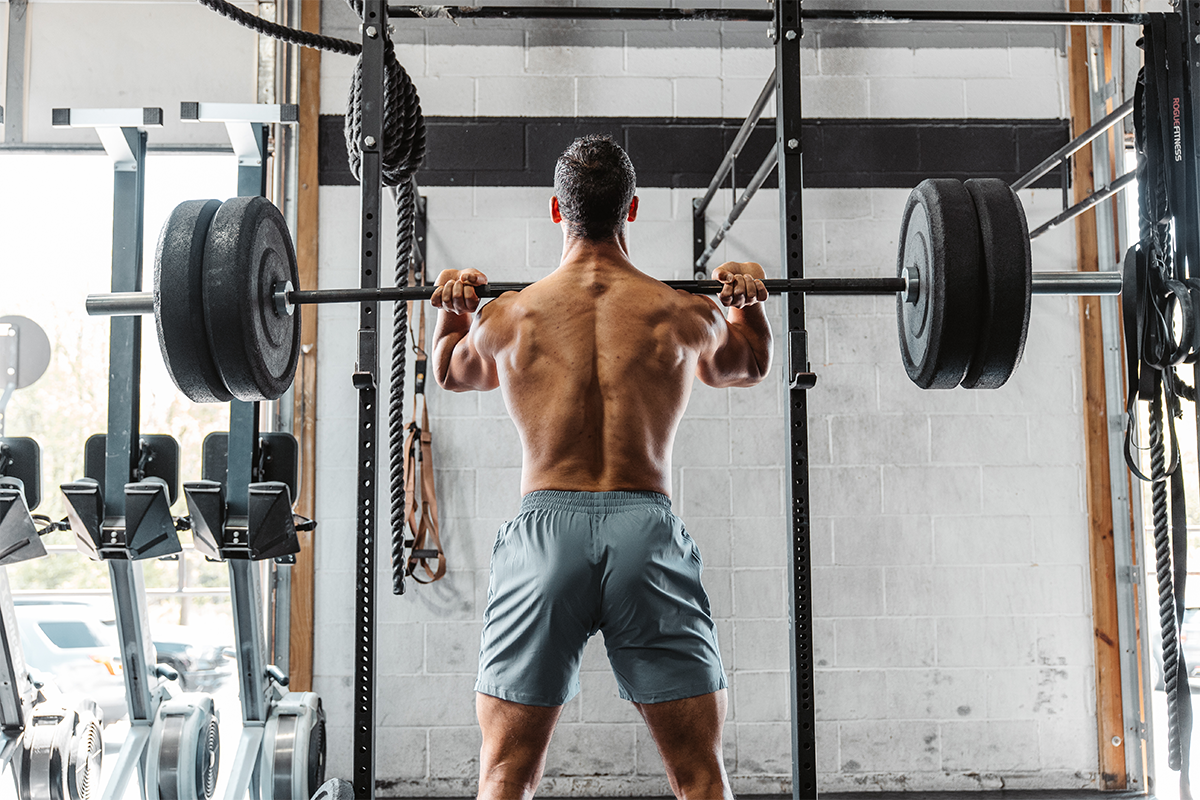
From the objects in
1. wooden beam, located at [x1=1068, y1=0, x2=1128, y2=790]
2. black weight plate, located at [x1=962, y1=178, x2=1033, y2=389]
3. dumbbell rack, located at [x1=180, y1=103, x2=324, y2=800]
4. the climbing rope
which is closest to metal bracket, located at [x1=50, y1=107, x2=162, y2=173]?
dumbbell rack, located at [x1=180, y1=103, x2=324, y2=800]

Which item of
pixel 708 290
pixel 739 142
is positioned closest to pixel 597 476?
pixel 708 290

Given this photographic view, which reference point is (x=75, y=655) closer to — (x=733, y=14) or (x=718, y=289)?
(x=718, y=289)

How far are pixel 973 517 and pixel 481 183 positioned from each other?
2.42m

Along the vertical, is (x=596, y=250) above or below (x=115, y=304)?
above

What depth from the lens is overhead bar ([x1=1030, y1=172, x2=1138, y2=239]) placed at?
2685 mm

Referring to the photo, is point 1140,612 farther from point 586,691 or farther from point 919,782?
point 586,691

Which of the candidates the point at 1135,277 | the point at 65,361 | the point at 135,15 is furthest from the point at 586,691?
the point at 135,15

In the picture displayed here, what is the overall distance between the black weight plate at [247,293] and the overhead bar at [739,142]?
126cm

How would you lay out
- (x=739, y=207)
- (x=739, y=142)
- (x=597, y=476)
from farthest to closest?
(x=739, y=207) < (x=739, y=142) < (x=597, y=476)

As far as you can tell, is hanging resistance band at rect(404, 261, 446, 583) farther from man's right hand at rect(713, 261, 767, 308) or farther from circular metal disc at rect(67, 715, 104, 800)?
man's right hand at rect(713, 261, 767, 308)

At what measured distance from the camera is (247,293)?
1662 mm

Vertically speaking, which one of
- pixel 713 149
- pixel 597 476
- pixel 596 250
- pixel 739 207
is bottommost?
pixel 597 476

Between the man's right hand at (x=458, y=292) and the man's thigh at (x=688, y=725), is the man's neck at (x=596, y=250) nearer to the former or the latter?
the man's right hand at (x=458, y=292)

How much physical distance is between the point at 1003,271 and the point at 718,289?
21.8 inches
